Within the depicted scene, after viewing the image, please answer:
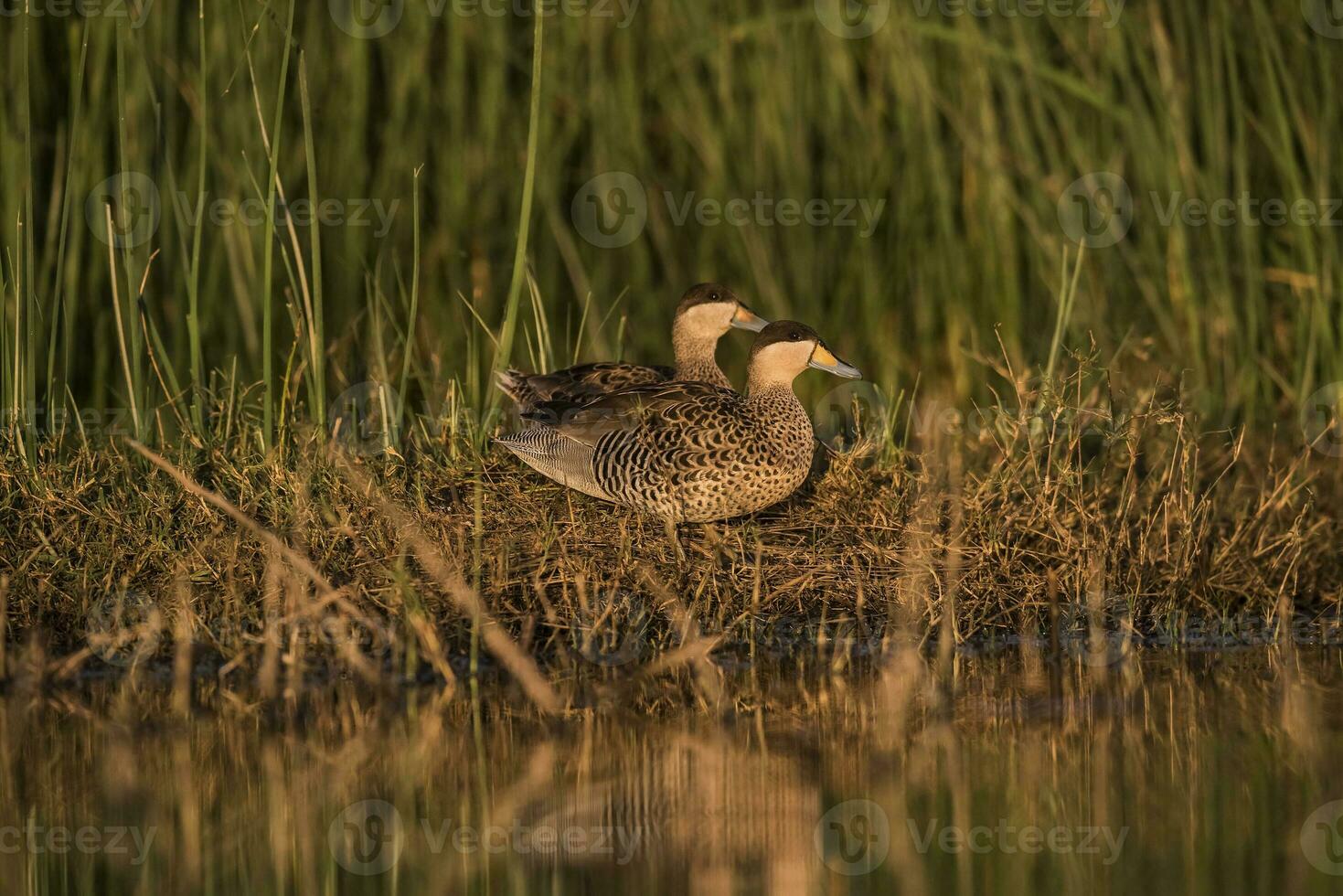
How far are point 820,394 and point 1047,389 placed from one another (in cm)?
294

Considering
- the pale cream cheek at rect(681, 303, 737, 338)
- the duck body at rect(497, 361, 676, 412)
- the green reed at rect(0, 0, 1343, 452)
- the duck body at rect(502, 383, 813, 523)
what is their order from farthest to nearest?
the green reed at rect(0, 0, 1343, 452) → the pale cream cheek at rect(681, 303, 737, 338) → the duck body at rect(497, 361, 676, 412) → the duck body at rect(502, 383, 813, 523)

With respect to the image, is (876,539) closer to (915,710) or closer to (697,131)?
(915,710)

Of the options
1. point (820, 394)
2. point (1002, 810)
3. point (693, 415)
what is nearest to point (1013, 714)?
point (1002, 810)

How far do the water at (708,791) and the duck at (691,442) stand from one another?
911 millimetres

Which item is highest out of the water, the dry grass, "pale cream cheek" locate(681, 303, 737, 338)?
"pale cream cheek" locate(681, 303, 737, 338)

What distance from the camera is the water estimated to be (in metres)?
3.82

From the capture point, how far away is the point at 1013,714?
492cm

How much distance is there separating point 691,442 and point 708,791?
1920 millimetres

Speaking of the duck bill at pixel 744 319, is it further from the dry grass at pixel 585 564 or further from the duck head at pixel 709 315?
the dry grass at pixel 585 564

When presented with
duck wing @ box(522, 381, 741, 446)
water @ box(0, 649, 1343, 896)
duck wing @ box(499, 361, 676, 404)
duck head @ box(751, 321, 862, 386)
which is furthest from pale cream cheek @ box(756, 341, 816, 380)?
water @ box(0, 649, 1343, 896)

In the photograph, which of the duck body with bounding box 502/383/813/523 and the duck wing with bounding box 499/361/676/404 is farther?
the duck wing with bounding box 499/361/676/404

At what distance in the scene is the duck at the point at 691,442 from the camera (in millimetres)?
5996

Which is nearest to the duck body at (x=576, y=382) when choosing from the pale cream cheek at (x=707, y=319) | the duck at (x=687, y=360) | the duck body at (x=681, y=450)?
the duck at (x=687, y=360)

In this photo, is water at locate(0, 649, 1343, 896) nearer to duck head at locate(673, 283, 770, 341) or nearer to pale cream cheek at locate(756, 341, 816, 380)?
pale cream cheek at locate(756, 341, 816, 380)
